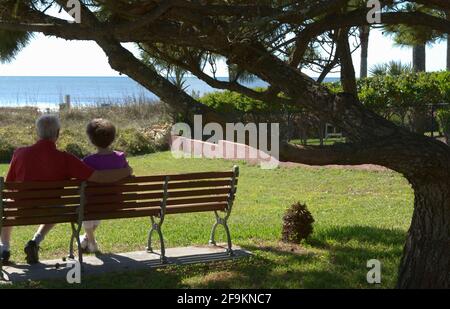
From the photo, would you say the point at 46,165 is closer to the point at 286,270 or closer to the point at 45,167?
the point at 45,167

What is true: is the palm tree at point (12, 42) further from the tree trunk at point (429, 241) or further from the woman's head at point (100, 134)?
the tree trunk at point (429, 241)

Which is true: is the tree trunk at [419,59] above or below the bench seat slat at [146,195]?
above

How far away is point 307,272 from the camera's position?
19.8 feet

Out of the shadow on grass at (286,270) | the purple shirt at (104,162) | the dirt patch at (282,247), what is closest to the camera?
the shadow on grass at (286,270)

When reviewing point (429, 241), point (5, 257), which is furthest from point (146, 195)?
point (429, 241)

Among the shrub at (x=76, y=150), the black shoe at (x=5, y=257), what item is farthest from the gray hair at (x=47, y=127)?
the shrub at (x=76, y=150)

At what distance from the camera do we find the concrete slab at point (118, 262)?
5902 mm

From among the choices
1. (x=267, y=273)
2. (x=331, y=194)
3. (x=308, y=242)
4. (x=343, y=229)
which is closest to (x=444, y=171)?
(x=267, y=273)

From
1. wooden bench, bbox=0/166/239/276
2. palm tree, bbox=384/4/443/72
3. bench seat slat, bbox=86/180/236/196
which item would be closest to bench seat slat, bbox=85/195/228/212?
wooden bench, bbox=0/166/239/276

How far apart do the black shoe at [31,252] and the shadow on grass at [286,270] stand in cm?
60

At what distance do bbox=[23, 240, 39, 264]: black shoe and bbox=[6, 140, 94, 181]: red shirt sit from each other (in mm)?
574

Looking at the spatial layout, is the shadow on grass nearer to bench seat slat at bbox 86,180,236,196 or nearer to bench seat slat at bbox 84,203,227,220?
bench seat slat at bbox 84,203,227,220

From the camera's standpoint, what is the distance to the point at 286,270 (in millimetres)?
6137

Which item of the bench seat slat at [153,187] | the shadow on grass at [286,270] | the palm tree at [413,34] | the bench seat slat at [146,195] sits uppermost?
the palm tree at [413,34]
